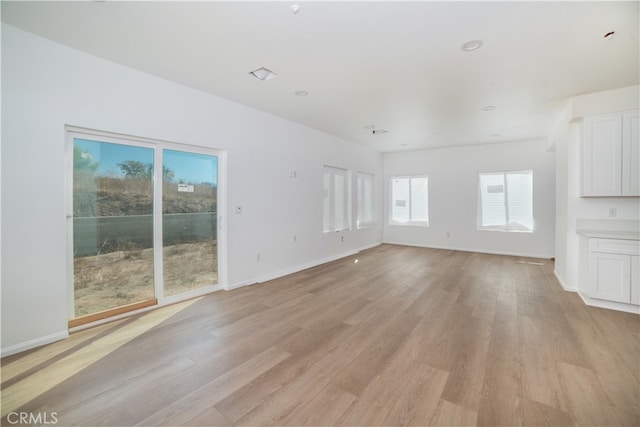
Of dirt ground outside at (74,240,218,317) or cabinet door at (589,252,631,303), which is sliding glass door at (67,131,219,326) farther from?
cabinet door at (589,252,631,303)

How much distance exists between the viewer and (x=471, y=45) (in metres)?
2.53

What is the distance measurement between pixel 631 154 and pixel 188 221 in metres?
A: 5.76

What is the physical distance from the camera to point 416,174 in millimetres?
7805

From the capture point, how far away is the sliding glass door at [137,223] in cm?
282

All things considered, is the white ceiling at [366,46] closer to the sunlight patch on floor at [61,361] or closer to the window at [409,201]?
the sunlight patch on floor at [61,361]

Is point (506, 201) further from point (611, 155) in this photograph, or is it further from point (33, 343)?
point (33, 343)

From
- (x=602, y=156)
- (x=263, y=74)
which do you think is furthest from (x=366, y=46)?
(x=602, y=156)

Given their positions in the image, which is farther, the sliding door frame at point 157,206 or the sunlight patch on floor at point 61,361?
the sliding door frame at point 157,206

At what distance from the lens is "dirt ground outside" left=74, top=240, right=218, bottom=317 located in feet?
9.38

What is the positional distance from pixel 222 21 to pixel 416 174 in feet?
21.9

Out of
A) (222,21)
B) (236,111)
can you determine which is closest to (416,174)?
(236,111)

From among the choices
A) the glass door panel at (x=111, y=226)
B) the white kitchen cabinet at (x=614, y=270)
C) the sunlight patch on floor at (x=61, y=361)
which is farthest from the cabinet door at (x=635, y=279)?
the glass door panel at (x=111, y=226)

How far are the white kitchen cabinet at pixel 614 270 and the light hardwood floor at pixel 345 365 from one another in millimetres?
239

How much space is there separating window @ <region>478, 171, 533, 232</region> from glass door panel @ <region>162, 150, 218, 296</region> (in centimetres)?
645
